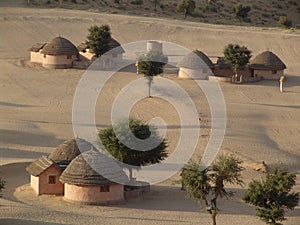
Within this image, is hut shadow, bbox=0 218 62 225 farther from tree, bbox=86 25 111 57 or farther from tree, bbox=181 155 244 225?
tree, bbox=86 25 111 57

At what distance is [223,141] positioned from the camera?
42.0 meters

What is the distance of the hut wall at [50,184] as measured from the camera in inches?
1292

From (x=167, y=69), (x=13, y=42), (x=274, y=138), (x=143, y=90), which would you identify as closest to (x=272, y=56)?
(x=167, y=69)

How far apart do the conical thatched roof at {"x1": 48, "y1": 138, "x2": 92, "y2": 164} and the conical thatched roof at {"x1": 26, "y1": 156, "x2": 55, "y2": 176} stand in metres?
0.59

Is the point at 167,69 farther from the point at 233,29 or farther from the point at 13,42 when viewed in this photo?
the point at 233,29

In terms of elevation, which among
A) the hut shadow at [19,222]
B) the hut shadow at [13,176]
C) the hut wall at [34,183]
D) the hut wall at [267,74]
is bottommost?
the hut shadow at [13,176]

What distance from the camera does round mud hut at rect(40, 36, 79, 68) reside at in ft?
193

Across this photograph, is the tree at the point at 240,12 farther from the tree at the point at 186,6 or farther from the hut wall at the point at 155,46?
the hut wall at the point at 155,46

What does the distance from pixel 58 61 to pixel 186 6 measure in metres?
28.6

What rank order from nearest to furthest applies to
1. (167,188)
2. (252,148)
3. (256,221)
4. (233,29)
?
(256,221)
(167,188)
(252,148)
(233,29)

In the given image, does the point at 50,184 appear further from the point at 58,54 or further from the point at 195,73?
the point at 58,54

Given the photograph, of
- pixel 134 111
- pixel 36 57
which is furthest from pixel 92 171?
pixel 36 57

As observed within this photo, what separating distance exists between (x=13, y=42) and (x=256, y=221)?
134ft

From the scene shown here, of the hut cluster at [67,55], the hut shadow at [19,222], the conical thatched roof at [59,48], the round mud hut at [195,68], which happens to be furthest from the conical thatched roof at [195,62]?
the hut shadow at [19,222]
